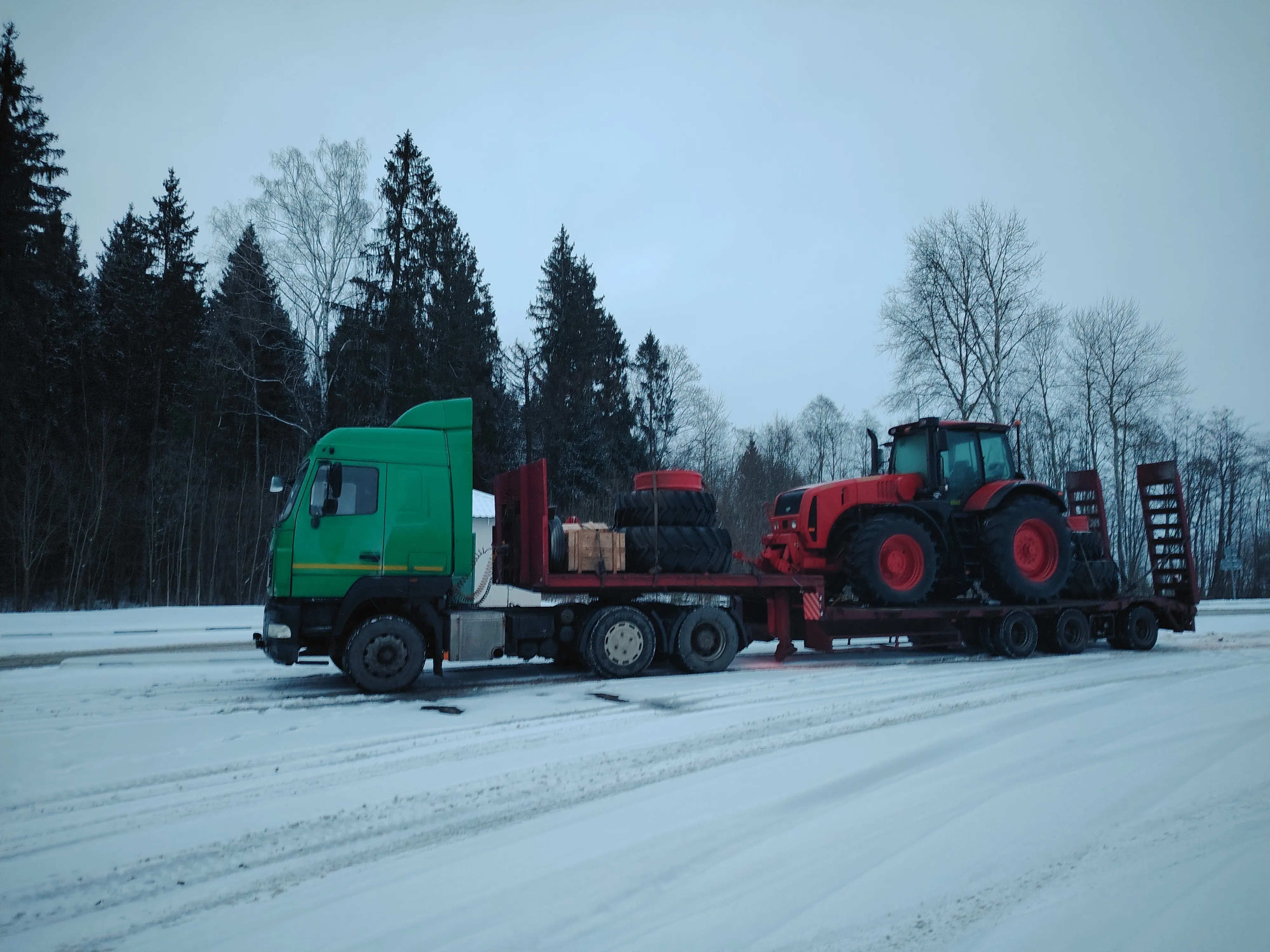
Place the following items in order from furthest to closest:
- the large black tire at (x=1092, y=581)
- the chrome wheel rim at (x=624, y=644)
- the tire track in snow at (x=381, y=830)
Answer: the large black tire at (x=1092, y=581) → the chrome wheel rim at (x=624, y=644) → the tire track in snow at (x=381, y=830)

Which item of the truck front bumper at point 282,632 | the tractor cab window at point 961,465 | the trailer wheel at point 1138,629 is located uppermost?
the tractor cab window at point 961,465

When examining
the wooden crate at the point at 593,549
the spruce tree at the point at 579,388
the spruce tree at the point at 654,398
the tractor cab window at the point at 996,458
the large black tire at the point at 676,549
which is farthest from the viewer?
the spruce tree at the point at 654,398

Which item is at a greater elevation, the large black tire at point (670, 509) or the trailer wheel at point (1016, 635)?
the large black tire at point (670, 509)

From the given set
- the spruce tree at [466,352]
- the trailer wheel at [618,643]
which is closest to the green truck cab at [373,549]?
the trailer wheel at [618,643]

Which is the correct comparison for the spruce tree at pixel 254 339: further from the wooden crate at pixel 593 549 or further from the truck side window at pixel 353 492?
the wooden crate at pixel 593 549

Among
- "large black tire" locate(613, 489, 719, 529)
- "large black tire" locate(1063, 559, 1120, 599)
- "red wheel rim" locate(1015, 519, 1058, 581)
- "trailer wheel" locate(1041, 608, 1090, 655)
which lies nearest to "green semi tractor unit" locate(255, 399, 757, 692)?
"large black tire" locate(613, 489, 719, 529)

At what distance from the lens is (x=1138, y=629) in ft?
41.9

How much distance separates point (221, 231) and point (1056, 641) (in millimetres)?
21847

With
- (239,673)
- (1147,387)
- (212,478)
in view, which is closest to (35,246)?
(212,478)

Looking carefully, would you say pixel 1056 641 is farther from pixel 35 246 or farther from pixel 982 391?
pixel 35 246

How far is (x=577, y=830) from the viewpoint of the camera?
14.7 feet

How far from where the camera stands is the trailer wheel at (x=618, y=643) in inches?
396

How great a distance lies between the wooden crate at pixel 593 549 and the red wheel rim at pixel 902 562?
3.58 meters

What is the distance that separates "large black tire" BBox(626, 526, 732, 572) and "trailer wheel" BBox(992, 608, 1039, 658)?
440 centimetres
